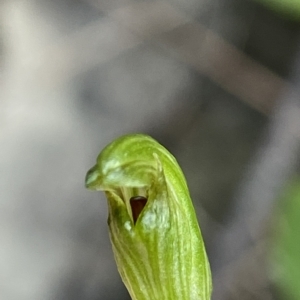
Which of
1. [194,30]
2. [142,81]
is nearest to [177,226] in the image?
[142,81]

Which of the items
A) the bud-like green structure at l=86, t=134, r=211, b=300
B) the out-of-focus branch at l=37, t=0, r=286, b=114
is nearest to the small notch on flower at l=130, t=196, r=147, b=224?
the bud-like green structure at l=86, t=134, r=211, b=300

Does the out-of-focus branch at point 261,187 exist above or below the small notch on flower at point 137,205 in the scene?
below

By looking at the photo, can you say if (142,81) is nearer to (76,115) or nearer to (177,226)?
(76,115)

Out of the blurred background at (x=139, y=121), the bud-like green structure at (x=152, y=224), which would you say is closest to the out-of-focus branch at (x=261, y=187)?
the blurred background at (x=139, y=121)

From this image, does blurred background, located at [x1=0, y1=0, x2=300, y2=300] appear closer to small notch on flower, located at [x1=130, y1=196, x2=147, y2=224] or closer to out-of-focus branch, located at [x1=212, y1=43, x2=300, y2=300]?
out-of-focus branch, located at [x1=212, y1=43, x2=300, y2=300]

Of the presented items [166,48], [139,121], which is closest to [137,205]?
[139,121]

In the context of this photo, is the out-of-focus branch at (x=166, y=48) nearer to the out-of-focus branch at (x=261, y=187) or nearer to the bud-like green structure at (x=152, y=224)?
the out-of-focus branch at (x=261, y=187)
